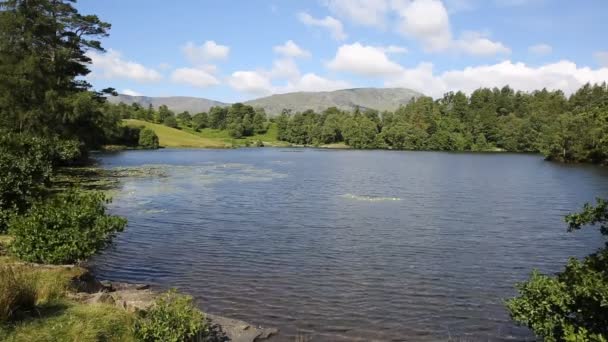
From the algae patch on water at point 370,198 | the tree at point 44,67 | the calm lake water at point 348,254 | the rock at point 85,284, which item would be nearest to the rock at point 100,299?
the rock at point 85,284

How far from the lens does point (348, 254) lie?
32.0 m

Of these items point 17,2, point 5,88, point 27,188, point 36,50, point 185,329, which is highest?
point 17,2

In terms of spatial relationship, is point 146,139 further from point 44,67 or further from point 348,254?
point 348,254

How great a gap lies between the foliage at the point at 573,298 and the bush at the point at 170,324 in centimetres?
1026

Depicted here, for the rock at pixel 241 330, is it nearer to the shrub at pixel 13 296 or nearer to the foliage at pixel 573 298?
the shrub at pixel 13 296

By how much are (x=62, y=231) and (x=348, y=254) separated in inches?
697

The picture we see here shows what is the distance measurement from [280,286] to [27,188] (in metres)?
17.6

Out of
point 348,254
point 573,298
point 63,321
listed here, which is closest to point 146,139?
point 348,254

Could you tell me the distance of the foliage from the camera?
506 inches

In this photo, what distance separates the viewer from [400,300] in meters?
23.3

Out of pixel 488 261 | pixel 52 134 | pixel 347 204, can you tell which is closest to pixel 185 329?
pixel 488 261

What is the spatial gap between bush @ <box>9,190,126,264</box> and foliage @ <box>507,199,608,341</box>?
19563 mm

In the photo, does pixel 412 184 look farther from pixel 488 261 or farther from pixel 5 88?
pixel 5 88

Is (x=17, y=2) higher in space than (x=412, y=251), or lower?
higher
